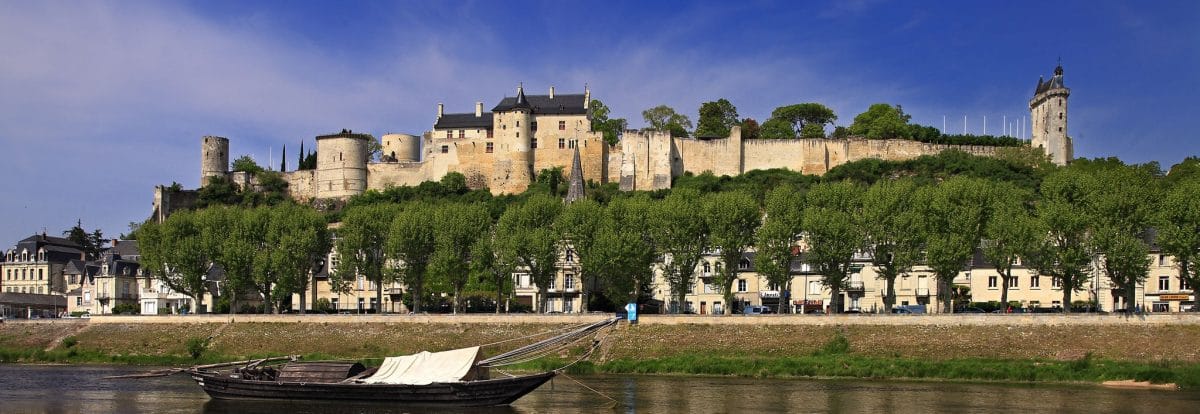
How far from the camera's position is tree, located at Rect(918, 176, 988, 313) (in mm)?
52750

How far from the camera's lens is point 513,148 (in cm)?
10788

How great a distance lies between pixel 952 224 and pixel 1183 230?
31.9ft

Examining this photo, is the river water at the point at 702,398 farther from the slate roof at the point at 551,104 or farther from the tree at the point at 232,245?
the slate roof at the point at 551,104

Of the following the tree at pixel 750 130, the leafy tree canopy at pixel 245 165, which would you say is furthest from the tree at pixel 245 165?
the tree at pixel 750 130

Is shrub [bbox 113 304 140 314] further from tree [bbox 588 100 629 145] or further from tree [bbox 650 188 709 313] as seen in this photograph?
tree [bbox 588 100 629 145]

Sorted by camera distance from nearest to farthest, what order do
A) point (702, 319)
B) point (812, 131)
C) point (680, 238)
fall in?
point (702, 319) → point (680, 238) → point (812, 131)

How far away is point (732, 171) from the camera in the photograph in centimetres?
10519

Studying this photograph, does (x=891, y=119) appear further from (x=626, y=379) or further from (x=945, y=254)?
(x=626, y=379)

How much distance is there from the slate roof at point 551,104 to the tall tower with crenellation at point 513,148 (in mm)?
671

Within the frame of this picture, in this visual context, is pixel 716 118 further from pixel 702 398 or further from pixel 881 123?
pixel 702 398

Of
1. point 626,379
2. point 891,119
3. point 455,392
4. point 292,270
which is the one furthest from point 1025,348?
point 891,119

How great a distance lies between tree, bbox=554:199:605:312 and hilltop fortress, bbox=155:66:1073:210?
4236 centimetres

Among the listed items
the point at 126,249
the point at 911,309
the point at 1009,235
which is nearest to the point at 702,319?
the point at 911,309

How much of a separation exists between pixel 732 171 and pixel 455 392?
71.5 meters
